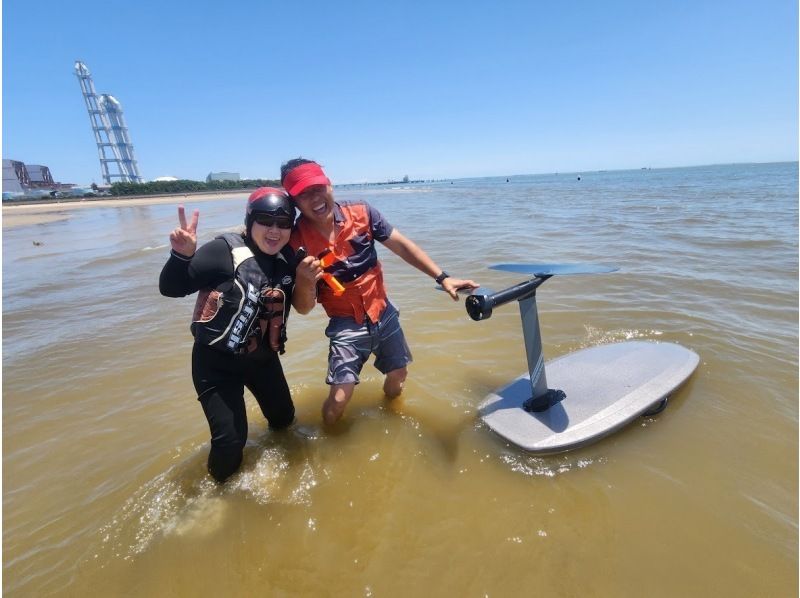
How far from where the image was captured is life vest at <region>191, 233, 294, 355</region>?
2.35 meters

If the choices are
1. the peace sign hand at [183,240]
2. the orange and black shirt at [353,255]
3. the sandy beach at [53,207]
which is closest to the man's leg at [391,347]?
the orange and black shirt at [353,255]

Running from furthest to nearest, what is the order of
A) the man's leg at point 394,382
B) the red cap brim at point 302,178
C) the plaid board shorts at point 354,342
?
the man's leg at point 394,382
the plaid board shorts at point 354,342
the red cap brim at point 302,178

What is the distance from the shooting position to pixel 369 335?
3.12 metres

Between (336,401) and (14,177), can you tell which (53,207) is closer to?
(14,177)

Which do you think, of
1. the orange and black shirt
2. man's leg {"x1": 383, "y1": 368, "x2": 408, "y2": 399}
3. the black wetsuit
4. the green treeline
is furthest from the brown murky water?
the green treeline

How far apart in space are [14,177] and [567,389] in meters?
102

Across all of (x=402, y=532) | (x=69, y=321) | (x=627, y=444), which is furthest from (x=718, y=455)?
(x=69, y=321)

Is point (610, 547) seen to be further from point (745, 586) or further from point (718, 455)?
point (718, 455)

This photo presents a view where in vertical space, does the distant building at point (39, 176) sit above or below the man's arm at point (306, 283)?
above

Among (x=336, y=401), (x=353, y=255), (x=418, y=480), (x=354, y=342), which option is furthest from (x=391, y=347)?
(x=418, y=480)

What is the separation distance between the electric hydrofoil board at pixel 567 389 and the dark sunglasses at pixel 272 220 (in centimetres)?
131

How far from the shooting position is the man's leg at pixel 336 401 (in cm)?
311

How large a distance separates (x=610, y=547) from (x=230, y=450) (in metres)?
2.30

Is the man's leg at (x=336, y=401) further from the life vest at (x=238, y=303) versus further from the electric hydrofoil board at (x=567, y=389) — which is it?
the electric hydrofoil board at (x=567, y=389)
